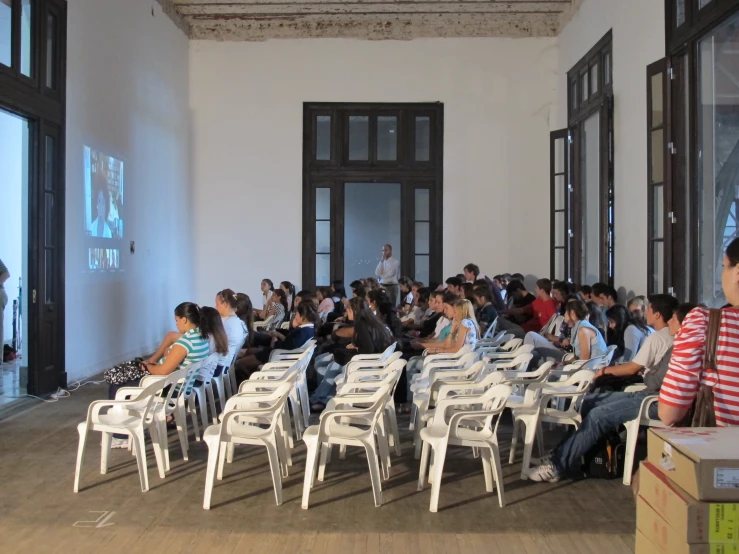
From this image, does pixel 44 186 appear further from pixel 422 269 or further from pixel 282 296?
pixel 422 269

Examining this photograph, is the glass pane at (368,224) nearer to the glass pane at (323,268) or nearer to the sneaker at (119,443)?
the glass pane at (323,268)

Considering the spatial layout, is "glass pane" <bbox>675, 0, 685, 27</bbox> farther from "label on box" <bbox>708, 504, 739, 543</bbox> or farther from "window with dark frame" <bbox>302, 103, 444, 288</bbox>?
"label on box" <bbox>708, 504, 739, 543</bbox>

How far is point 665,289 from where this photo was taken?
26.6ft

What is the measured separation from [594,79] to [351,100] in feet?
14.0

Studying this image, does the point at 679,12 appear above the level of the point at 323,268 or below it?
above

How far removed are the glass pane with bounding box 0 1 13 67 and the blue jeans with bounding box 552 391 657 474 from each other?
579cm

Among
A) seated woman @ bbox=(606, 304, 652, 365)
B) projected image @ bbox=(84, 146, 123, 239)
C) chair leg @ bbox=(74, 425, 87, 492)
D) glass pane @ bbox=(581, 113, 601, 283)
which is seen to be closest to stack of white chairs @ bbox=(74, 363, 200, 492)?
chair leg @ bbox=(74, 425, 87, 492)

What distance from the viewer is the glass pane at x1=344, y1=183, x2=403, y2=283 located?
46.6 ft

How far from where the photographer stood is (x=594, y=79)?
451 inches

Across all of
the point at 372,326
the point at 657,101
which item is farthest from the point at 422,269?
the point at 372,326

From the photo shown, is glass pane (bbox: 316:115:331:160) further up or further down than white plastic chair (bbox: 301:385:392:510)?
further up

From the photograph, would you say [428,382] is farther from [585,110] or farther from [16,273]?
[16,273]

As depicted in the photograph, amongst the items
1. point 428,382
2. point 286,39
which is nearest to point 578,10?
point 286,39

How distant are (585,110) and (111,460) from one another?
8.76 m
